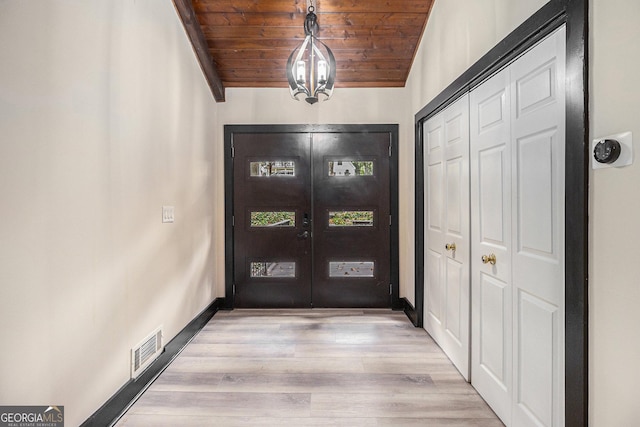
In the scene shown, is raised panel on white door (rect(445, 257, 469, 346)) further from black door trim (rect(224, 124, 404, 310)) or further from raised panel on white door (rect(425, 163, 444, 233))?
black door trim (rect(224, 124, 404, 310))

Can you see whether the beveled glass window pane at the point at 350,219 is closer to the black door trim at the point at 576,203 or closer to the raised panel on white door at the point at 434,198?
the raised panel on white door at the point at 434,198

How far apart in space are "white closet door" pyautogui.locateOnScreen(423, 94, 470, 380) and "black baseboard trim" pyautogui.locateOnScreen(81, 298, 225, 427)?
217 centimetres

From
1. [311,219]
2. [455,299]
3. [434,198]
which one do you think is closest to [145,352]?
[311,219]

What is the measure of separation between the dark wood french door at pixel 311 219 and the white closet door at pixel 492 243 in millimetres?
1652

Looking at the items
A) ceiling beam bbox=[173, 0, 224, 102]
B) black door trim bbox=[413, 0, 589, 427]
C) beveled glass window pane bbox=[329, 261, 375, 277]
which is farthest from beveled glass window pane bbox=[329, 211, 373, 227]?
black door trim bbox=[413, 0, 589, 427]

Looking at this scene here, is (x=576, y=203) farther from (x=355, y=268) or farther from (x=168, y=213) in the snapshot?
(x=355, y=268)

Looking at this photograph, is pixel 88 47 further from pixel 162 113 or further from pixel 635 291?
pixel 635 291

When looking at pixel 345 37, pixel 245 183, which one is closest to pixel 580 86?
pixel 345 37

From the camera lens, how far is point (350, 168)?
3842 millimetres

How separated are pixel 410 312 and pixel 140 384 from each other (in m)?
2.49

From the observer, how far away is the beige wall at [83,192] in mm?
1321

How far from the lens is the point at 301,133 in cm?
382

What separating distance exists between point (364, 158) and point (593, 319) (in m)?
2.86

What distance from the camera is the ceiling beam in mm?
2821
